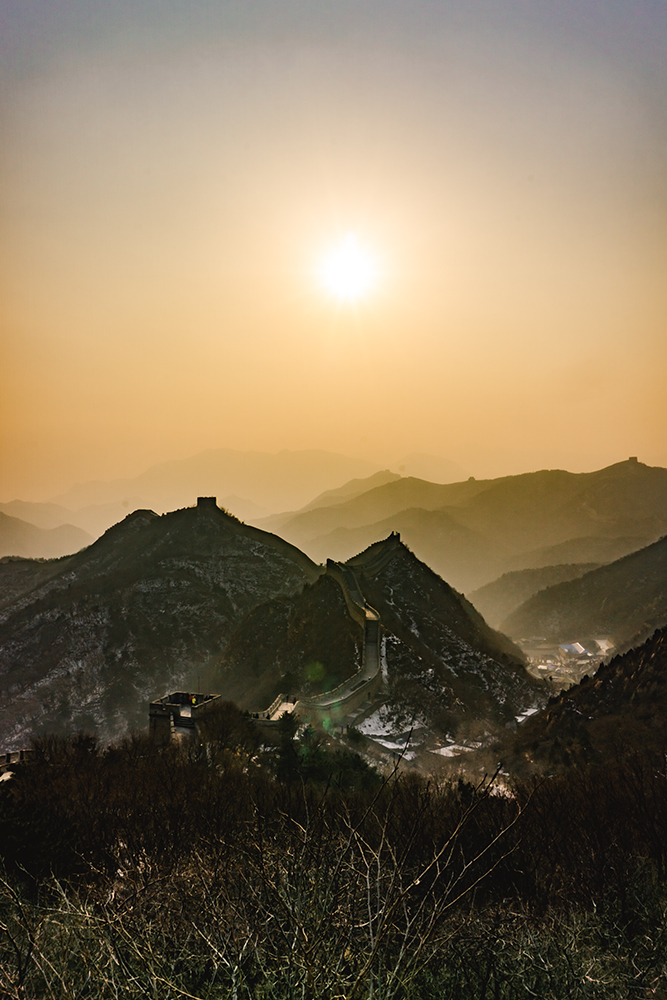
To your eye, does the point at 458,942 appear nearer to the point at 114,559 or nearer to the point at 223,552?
the point at 223,552

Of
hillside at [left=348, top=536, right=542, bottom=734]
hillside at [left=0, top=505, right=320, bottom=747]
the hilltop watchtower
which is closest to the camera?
the hilltop watchtower

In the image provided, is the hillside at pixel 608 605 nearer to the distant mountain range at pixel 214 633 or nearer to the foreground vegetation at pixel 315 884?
the distant mountain range at pixel 214 633

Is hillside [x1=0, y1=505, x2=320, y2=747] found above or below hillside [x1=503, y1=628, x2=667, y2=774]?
above

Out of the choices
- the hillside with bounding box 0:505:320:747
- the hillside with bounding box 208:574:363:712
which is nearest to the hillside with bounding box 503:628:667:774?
the hillside with bounding box 208:574:363:712

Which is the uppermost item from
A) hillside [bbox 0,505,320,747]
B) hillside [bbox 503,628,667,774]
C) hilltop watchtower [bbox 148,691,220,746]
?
hillside [bbox 0,505,320,747]

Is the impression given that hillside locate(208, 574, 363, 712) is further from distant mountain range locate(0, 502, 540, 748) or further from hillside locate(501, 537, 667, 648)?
hillside locate(501, 537, 667, 648)

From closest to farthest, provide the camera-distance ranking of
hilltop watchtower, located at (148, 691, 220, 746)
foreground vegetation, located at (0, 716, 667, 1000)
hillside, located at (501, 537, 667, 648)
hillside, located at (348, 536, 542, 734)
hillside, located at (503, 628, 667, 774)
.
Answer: foreground vegetation, located at (0, 716, 667, 1000) < hillside, located at (503, 628, 667, 774) < hilltop watchtower, located at (148, 691, 220, 746) < hillside, located at (348, 536, 542, 734) < hillside, located at (501, 537, 667, 648)

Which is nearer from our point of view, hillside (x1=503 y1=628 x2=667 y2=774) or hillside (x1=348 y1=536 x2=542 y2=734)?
hillside (x1=503 y1=628 x2=667 y2=774)

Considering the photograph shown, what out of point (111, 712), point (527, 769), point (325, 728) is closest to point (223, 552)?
point (111, 712)
